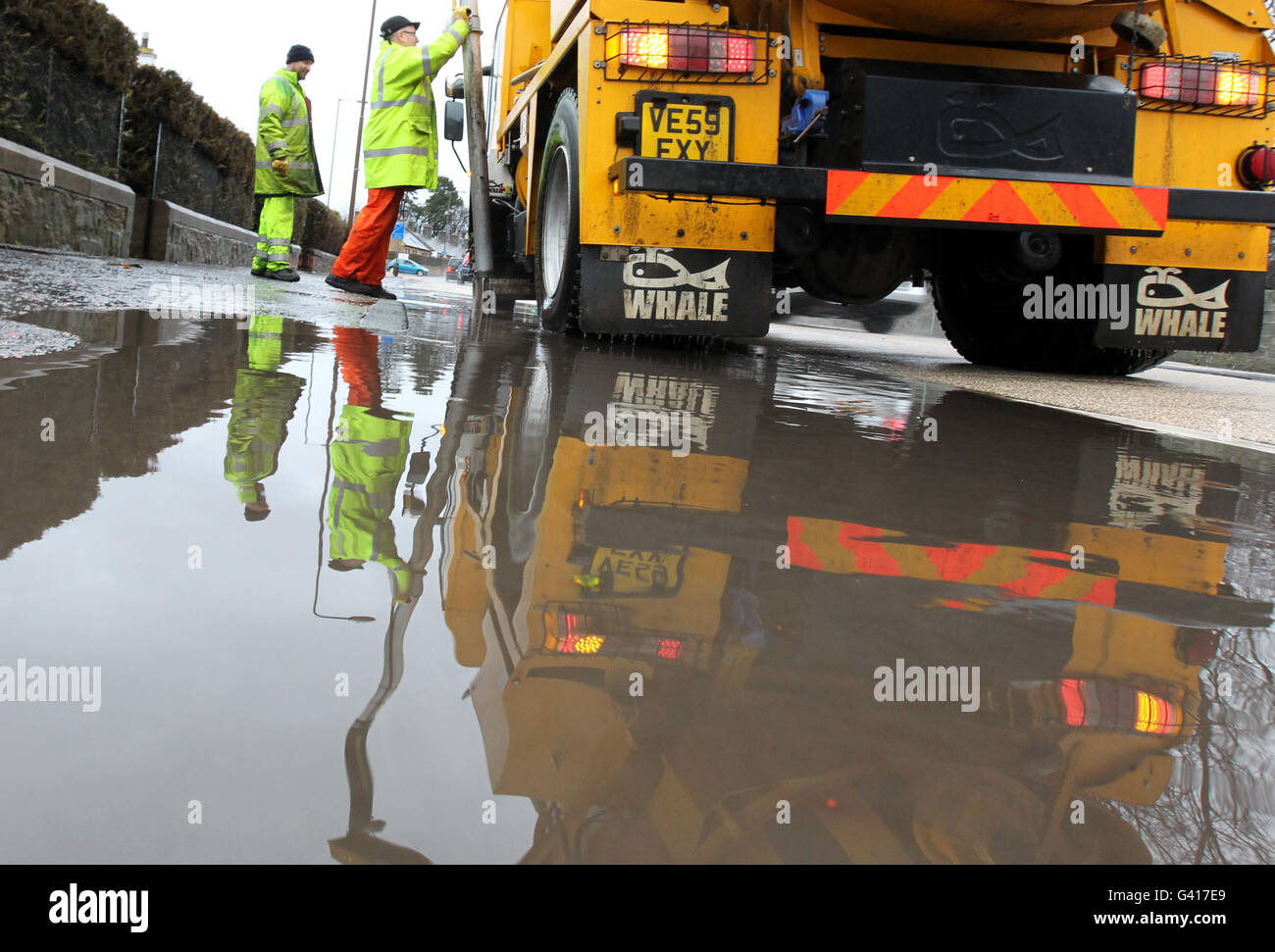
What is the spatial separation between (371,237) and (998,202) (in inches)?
181

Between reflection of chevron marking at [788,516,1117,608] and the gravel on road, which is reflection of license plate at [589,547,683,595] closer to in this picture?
reflection of chevron marking at [788,516,1117,608]

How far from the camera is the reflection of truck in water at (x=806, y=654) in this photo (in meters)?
1.25

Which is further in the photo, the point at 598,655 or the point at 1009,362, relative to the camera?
the point at 1009,362

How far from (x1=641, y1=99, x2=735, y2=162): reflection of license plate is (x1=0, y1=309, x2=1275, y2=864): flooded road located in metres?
2.41

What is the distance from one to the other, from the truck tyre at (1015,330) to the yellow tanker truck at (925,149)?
0.43 m

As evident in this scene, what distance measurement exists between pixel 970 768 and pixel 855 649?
38cm

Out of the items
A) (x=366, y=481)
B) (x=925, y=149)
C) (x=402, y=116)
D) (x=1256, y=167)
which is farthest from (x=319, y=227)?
(x=366, y=481)

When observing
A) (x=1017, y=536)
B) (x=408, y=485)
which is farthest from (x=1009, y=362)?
(x=408, y=485)

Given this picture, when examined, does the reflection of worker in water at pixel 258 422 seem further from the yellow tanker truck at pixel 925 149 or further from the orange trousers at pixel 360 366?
the yellow tanker truck at pixel 925 149

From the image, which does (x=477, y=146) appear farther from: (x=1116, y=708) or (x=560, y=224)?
(x=1116, y=708)

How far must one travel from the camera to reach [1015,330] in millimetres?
7441

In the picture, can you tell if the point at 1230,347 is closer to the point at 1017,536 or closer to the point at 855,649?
the point at 1017,536

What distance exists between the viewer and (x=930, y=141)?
214 inches

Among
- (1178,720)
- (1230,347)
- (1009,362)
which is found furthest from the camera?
(1009,362)
